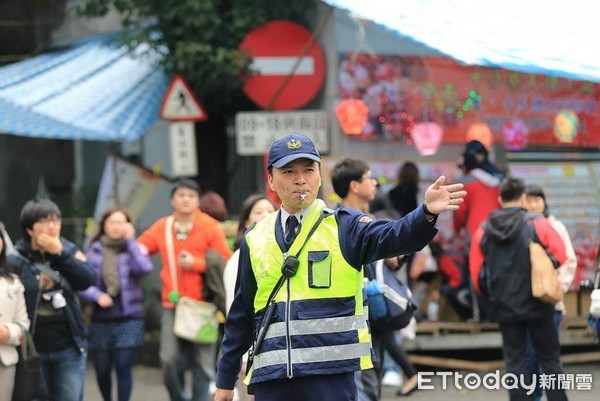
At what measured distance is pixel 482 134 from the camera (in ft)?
39.3

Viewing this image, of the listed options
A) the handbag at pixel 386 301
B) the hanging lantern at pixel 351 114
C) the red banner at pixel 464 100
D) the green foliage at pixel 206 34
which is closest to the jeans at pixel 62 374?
the handbag at pixel 386 301

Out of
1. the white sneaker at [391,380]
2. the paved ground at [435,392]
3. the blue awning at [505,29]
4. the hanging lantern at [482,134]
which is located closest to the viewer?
the blue awning at [505,29]

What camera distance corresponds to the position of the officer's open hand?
4.40 metres

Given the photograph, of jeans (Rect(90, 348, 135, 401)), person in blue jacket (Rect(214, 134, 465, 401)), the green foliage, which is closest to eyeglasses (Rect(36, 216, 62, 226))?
jeans (Rect(90, 348, 135, 401))

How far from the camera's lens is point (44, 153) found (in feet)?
54.8

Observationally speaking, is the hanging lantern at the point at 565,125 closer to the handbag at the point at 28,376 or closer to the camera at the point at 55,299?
the camera at the point at 55,299

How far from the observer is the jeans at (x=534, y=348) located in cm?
823

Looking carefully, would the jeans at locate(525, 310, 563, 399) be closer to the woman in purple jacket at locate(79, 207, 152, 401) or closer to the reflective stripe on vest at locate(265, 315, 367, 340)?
the woman in purple jacket at locate(79, 207, 152, 401)

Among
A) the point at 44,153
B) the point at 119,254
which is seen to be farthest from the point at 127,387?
the point at 44,153

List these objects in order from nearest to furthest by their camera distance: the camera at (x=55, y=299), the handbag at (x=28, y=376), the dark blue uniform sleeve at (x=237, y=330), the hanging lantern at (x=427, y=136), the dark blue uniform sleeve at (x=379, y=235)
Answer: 1. the dark blue uniform sleeve at (x=379, y=235)
2. the dark blue uniform sleeve at (x=237, y=330)
3. the handbag at (x=28, y=376)
4. the camera at (x=55, y=299)
5. the hanging lantern at (x=427, y=136)

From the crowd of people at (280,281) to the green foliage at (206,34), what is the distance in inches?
105

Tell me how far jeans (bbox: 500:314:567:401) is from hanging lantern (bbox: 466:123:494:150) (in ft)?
12.6

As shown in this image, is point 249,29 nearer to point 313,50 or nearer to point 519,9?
point 313,50

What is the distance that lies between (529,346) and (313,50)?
492 centimetres
